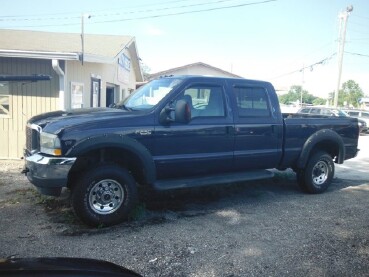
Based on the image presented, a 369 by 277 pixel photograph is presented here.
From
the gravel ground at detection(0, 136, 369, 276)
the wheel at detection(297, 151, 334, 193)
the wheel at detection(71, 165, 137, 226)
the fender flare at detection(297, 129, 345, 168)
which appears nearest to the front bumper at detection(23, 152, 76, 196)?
the wheel at detection(71, 165, 137, 226)

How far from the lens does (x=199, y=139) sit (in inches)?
221

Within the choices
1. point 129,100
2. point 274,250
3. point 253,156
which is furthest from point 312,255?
point 129,100

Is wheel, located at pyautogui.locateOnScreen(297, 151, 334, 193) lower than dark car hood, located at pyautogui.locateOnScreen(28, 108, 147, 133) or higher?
lower

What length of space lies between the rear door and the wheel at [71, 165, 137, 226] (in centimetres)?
196

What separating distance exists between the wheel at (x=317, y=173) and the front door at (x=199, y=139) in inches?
77.3

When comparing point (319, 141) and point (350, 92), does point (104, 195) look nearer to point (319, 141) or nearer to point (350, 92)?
point (319, 141)

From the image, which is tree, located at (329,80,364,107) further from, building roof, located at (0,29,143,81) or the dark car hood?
the dark car hood

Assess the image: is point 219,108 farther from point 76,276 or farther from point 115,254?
point 76,276

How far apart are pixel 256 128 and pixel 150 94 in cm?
187

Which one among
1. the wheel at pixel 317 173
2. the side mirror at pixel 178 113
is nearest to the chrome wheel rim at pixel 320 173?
the wheel at pixel 317 173

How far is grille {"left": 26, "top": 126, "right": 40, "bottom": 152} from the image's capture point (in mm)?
5020

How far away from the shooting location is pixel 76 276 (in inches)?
77.0

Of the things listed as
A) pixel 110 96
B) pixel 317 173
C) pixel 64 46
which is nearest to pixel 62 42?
pixel 64 46

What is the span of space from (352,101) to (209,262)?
265 feet
